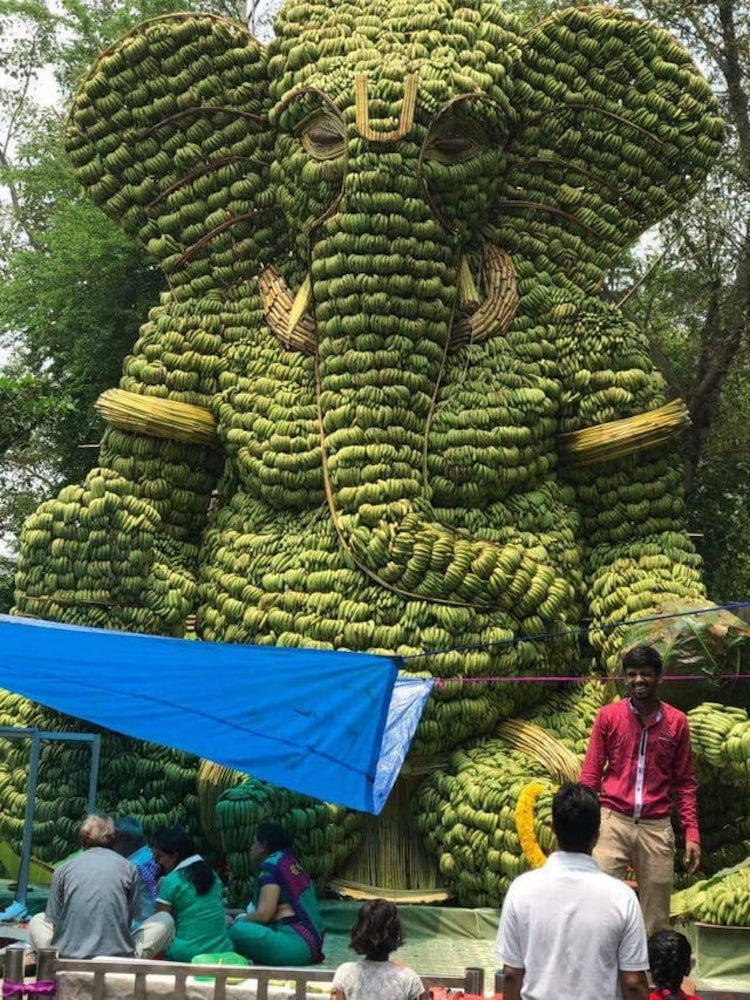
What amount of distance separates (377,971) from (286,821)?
3.38 m

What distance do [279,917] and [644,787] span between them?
1639 millimetres

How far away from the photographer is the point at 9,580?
15.4 metres

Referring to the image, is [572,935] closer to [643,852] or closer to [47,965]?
[47,965]

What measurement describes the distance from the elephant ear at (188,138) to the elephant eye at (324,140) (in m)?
0.52

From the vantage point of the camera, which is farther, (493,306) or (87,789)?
(493,306)

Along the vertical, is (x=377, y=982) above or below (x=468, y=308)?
below

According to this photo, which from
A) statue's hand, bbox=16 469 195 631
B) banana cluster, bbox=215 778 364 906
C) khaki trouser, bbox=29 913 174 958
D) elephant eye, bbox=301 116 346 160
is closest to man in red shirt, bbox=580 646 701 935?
khaki trouser, bbox=29 913 174 958

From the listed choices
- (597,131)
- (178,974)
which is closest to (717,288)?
(597,131)

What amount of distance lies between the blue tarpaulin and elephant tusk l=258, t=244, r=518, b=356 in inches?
99.7

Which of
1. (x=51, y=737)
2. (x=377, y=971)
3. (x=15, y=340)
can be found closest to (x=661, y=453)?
(x=51, y=737)

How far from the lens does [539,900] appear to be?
11.0ft

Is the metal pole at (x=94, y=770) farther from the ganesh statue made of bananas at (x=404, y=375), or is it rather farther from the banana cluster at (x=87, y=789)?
the ganesh statue made of bananas at (x=404, y=375)

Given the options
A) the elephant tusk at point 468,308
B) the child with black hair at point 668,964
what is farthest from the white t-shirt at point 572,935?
the elephant tusk at point 468,308

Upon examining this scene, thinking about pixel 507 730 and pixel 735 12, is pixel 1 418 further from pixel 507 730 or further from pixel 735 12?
pixel 735 12
